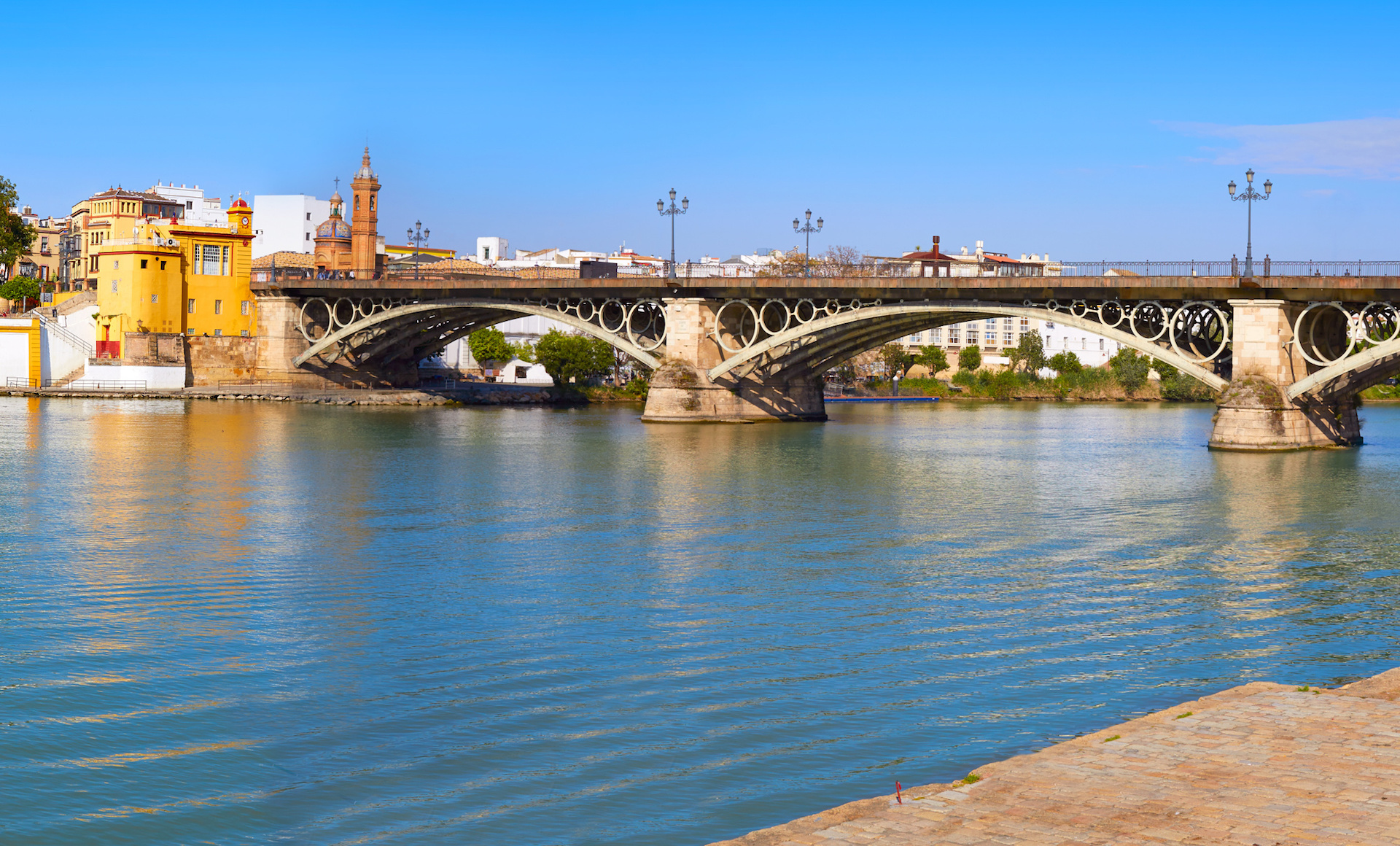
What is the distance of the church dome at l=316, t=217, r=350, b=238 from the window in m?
28.8

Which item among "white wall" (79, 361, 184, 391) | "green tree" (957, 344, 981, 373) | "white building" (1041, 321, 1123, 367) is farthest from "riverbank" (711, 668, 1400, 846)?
"white building" (1041, 321, 1123, 367)

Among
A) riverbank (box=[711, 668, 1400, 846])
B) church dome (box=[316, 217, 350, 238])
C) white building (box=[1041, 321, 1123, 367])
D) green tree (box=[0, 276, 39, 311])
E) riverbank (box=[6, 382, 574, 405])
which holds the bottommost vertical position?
riverbank (box=[711, 668, 1400, 846])

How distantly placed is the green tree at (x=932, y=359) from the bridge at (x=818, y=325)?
52.1 m

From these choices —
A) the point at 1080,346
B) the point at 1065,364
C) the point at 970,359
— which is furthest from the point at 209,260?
the point at 1080,346

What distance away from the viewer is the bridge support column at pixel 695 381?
213 feet

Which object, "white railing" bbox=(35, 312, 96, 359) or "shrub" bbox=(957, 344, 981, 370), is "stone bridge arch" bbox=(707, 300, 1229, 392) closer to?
"white railing" bbox=(35, 312, 96, 359)

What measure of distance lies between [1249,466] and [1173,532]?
16.9 meters

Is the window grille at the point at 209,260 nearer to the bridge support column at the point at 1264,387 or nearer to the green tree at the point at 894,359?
the green tree at the point at 894,359

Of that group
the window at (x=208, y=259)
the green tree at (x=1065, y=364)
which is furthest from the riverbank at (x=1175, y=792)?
the green tree at (x=1065, y=364)

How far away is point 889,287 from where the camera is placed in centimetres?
5947

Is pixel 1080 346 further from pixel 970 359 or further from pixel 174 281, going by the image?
pixel 174 281

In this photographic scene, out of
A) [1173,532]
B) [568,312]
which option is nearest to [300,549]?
[1173,532]

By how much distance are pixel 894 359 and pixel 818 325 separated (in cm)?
5623

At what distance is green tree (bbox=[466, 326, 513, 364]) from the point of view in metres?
113
